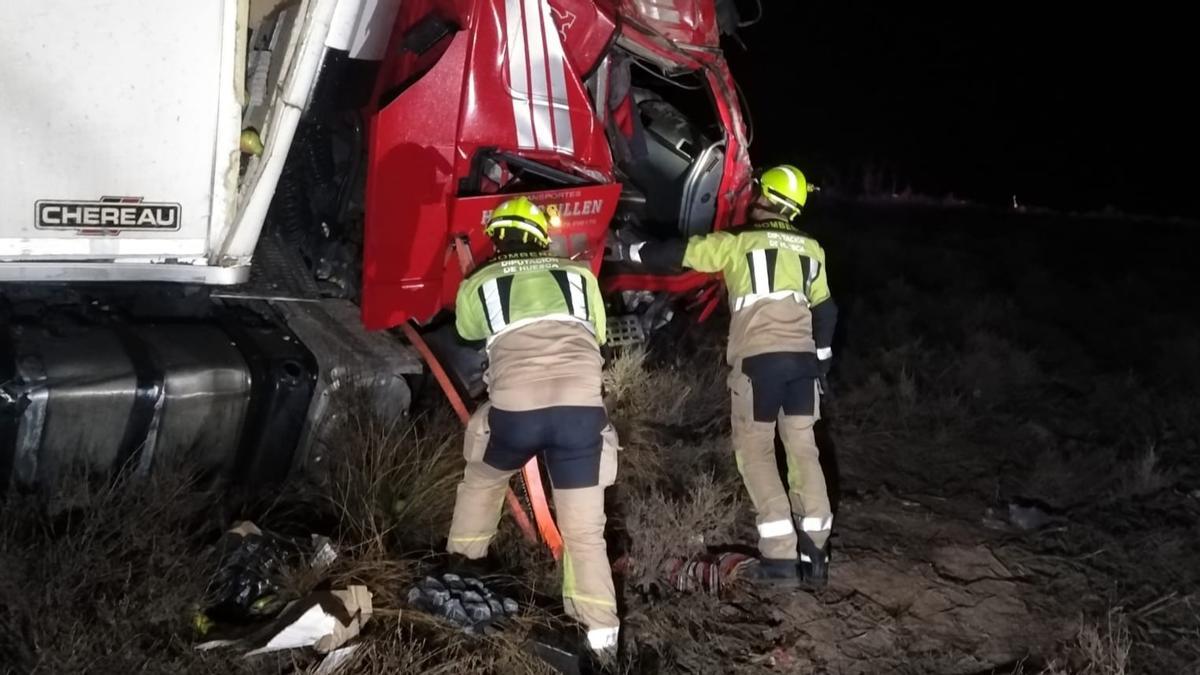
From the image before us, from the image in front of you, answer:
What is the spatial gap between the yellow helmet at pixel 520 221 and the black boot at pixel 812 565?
1827 millimetres

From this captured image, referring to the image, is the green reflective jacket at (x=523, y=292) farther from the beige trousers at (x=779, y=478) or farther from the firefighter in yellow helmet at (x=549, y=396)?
Answer: the beige trousers at (x=779, y=478)

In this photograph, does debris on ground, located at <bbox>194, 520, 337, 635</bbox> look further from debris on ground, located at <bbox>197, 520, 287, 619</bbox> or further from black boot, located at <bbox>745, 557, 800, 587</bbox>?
black boot, located at <bbox>745, 557, 800, 587</bbox>

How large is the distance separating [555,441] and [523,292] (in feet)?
1.90

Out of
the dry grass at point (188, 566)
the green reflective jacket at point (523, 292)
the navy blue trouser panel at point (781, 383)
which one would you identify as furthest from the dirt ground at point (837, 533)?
the green reflective jacket at point (523, 292)

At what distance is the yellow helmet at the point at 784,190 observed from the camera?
5094mm

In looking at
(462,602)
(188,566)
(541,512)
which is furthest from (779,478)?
(188,566)

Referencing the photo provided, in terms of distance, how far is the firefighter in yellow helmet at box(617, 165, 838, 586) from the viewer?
180 inches

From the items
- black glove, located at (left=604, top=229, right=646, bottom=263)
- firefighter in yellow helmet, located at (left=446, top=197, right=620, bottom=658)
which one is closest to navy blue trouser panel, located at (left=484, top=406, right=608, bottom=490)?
firefighter in yellow helmet, located at (left=446, top=197, right=620, bottom=658)

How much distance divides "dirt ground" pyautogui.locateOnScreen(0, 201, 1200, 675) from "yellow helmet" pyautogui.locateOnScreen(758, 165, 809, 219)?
1.19 meters

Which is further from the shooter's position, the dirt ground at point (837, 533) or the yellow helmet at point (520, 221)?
the yellow helmet at point (520, 221)

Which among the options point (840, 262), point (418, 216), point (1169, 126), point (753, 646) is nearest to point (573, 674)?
point (753, 646)

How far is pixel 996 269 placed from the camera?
11.1m

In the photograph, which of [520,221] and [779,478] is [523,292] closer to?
[520,221]

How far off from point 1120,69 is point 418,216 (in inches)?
1507
